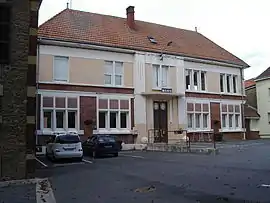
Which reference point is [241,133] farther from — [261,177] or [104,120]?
[261,177]

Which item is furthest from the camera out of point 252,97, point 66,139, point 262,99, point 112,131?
point 252,97

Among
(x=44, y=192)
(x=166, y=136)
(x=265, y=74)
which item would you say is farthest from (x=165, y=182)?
(x=265, y=74)

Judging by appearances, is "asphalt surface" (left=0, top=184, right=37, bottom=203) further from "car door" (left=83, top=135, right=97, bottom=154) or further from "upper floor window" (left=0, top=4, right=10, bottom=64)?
"car door" (left=83, top=135, right=97, bottom=154)

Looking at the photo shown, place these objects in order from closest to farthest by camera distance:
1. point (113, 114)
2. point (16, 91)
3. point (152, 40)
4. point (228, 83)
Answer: point (16, 91), point (113, 114), point (152, 40), point (228, 83)

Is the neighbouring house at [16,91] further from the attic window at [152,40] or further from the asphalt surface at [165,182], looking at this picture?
the attic window at [152,40]

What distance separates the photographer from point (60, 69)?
1129 inches

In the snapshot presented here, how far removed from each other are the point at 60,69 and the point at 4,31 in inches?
560

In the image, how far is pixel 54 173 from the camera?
16547 mm

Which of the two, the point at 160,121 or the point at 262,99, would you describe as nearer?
the point at 160,121

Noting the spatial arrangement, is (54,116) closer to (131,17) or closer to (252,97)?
(131,17)

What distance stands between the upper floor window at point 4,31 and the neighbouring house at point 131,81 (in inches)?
511

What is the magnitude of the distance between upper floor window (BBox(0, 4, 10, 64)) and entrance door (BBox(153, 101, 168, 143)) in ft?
62.7

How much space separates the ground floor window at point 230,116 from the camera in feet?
121

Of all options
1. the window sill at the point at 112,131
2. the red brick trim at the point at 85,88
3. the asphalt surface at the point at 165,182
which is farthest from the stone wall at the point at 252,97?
the asphalt surface at the point at 165,182
